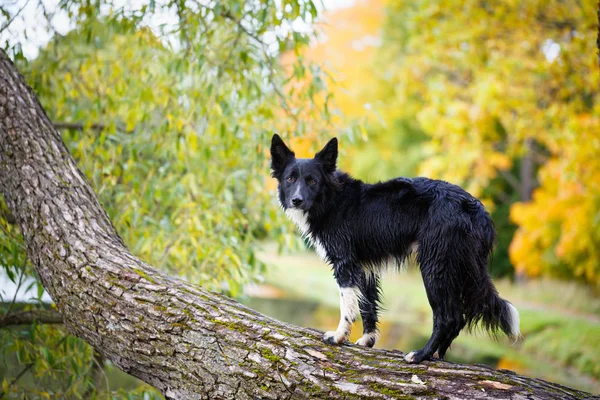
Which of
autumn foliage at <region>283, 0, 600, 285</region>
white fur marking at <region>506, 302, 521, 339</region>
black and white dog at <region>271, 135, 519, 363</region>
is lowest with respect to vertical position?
white fur marking at <region>506, 302, 521, 339</region>

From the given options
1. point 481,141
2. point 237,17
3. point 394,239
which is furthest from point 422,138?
point 394,239

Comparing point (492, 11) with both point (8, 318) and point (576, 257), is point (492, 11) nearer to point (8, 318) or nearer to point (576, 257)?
point (576, 257)

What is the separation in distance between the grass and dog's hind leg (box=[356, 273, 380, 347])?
6.65 feet

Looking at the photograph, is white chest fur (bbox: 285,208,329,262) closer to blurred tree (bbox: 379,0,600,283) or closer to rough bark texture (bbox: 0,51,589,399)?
rough bark texture (bbox: 0,51,589,399)

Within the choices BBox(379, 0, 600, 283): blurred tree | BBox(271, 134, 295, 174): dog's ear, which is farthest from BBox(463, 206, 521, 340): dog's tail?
BBox(379, 0, 600, 283): blurred tree

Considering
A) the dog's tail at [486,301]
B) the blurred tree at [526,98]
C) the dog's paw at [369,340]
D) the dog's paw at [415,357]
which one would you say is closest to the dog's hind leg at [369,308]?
the dog's paw at [369,340]

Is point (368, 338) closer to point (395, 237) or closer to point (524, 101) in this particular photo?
point (395, 237)

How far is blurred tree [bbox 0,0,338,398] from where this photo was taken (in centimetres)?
543

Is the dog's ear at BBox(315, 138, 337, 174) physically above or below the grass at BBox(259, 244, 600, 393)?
below

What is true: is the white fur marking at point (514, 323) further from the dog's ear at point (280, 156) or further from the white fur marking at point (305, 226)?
the dog's ear at point (280, 156)

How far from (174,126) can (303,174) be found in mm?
1951

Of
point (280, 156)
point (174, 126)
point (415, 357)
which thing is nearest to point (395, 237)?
point (415, 357)

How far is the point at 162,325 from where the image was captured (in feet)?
11.4

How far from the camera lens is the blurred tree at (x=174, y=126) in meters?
5.43
